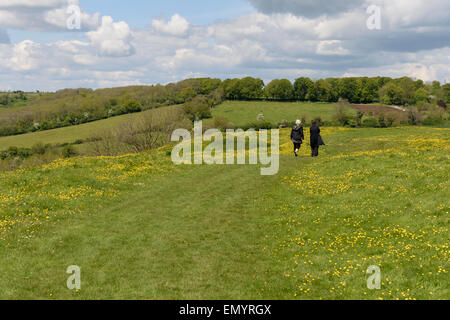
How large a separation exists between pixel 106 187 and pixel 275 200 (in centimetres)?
1307

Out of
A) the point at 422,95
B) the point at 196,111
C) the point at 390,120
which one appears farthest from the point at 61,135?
the point at 422,95

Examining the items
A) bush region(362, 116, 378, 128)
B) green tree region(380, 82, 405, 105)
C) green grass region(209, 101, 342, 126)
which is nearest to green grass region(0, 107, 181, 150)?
green grass region(209, 101, 342, 126)

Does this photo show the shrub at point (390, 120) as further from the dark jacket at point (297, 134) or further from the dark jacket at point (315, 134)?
the dark jacket at point (297, 134)

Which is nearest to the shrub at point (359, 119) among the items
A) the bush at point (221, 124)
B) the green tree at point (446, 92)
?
the bush at point (221, 124)

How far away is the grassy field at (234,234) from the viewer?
1082 cm

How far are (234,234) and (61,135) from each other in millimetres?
114196

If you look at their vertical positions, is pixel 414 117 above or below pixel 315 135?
above

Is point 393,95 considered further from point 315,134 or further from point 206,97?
point 315,134

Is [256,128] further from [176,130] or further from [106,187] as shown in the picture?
[106,187]

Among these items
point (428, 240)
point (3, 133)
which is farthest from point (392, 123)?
point (3, 133)

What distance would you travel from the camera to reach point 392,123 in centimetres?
8781

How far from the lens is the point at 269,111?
429 feet

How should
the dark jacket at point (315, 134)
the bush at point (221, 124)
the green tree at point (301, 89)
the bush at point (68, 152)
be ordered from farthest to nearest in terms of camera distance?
the green tree at point (301, 89)
the bush at point (221, 124)
the bush at point (68, 152)
the dark jacket at point (315, 134)

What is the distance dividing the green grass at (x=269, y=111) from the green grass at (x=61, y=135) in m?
37.5
